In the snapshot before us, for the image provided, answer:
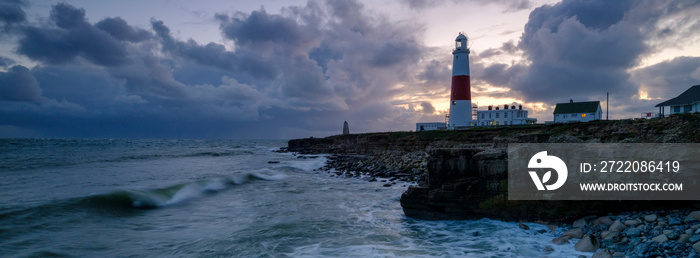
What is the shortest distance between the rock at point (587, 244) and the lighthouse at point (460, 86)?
33.4m

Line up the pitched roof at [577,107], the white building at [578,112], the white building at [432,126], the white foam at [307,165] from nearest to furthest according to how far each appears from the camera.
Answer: the white foam at [307,165] → the white building at [578,112] → the pitched roof at [577,107] → the white building at [432,126]

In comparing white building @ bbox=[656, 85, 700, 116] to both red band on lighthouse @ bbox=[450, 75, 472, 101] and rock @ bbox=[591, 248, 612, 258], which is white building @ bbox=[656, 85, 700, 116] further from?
rock @ bbox=[591, 248, 612, 258]

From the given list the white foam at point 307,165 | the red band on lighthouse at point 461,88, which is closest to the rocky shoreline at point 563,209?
the white foam at point 307,165

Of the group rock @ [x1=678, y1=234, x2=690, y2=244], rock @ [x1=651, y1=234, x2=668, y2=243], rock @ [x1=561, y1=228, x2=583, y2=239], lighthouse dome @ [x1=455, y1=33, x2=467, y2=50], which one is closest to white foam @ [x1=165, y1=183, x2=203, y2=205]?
rock @ [x1=561, y1=228, x2=583, y2=239]

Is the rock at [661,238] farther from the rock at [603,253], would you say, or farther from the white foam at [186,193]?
the white foam at [186,193]

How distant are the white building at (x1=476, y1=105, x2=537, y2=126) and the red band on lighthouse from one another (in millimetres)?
7792

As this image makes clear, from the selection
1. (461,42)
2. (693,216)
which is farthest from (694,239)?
(461,42)

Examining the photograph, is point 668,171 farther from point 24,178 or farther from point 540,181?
point 24,178

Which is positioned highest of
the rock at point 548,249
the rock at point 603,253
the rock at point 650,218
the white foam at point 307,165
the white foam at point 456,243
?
the rock at point 650,218

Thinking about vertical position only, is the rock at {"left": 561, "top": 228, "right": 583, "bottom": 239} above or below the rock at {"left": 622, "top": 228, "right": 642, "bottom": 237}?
below

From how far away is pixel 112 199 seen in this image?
43.2 ft

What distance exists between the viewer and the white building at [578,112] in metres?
40.3

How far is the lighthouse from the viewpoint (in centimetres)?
3784

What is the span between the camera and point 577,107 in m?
41.6
